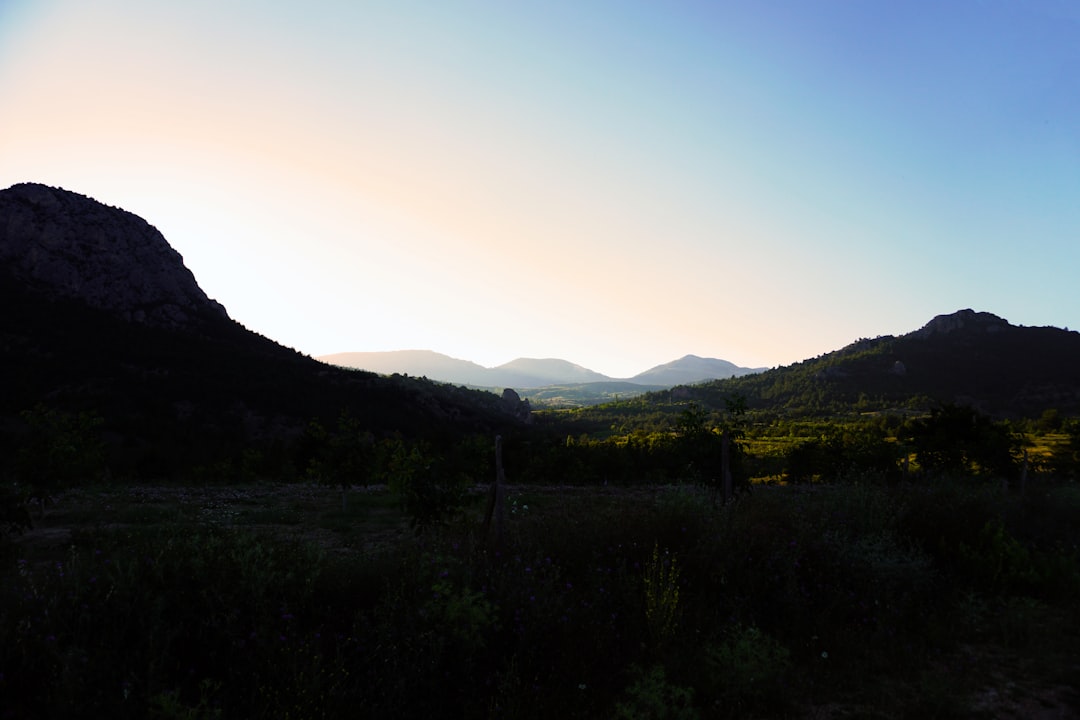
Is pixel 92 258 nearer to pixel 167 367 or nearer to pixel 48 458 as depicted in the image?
pixel 167 367

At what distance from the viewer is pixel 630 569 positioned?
6.48 m

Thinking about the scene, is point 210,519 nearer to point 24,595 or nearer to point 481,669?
point 24,595

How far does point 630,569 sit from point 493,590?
2.07 m

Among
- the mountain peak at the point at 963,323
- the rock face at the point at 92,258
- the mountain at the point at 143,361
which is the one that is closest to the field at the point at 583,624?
the mountain at the point at 143,361

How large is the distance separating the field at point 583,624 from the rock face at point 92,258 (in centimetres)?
7679

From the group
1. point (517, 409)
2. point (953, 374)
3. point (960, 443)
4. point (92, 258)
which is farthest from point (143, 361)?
point (953, 374)

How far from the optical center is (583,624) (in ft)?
16.9

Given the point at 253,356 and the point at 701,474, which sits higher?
the point at 253,356

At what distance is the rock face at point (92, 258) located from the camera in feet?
210

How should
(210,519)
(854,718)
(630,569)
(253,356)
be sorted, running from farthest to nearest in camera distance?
1. (253,356)
2. (210,519)
3. (630,569)
4. (854,718)

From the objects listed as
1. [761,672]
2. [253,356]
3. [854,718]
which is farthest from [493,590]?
[253,356]

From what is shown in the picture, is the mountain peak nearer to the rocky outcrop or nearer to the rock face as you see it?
the rocky outcrop

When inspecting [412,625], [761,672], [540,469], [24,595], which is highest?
[24,595]

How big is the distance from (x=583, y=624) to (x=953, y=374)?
133788 millimetres
